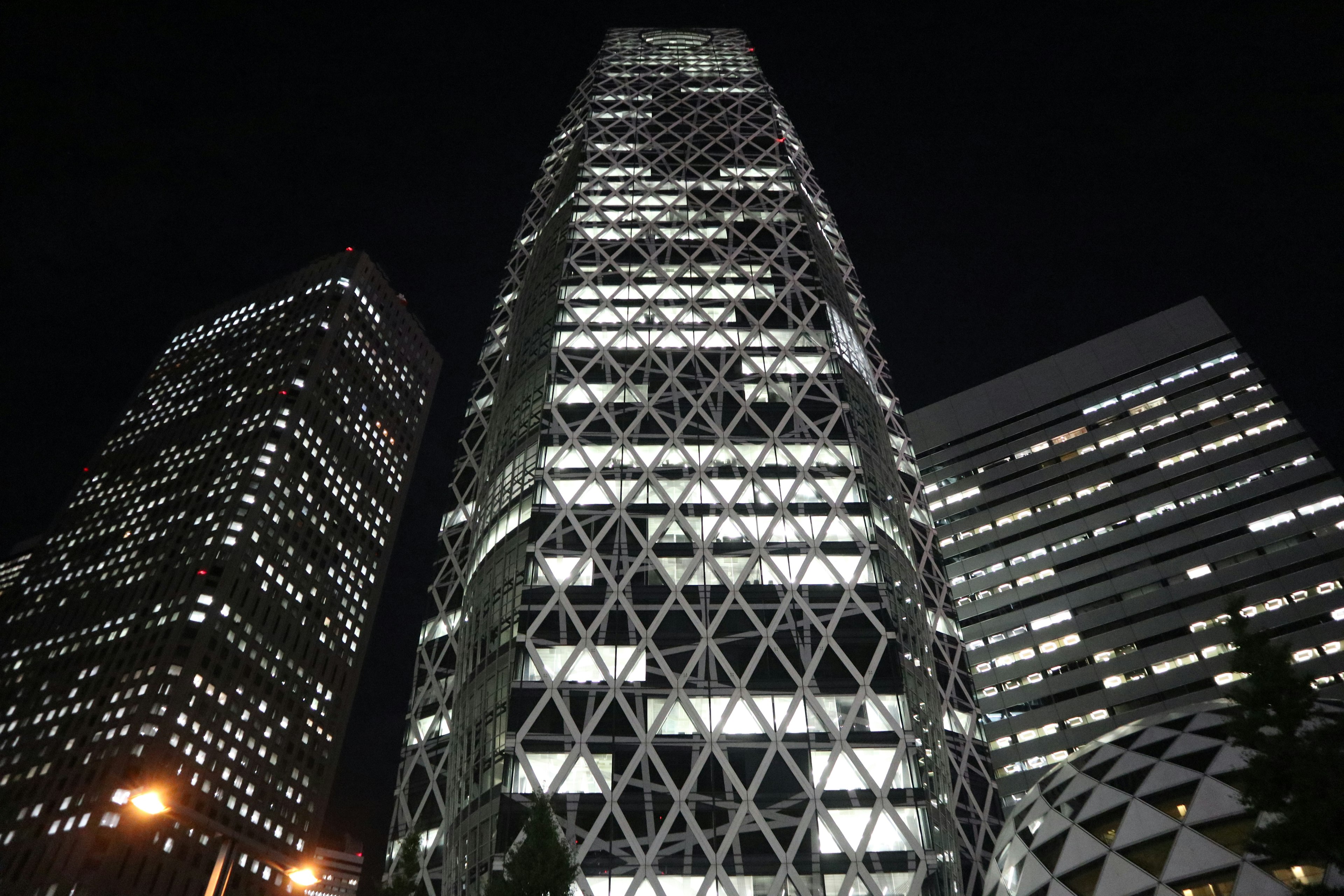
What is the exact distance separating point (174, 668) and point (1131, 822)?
10843 cm

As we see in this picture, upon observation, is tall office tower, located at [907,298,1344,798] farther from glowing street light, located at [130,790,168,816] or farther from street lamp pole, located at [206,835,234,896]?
glowing street light, located at [130,790,168,816]

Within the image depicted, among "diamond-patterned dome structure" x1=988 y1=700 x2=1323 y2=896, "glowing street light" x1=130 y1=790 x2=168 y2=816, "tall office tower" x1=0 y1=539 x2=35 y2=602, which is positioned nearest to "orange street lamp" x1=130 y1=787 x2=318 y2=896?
"glowing street light" x1=130 y1=790 x2=168 y2=816

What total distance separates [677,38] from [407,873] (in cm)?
9033

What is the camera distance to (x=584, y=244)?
2467 inches

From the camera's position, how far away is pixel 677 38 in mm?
98500

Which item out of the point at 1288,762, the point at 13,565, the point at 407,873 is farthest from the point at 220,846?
the point at 13,565

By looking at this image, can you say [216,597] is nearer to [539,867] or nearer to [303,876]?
[303,876]

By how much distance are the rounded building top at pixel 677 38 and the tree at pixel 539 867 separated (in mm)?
89347

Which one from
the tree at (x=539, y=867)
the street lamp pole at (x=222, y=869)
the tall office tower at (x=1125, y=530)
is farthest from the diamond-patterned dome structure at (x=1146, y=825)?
the tall office tower at (x=1125, y=530)

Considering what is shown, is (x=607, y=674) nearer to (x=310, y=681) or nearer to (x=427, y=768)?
(x=427, y=768)

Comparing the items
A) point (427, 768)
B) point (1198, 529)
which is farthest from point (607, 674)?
point (1198, 529)

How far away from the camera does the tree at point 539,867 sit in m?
Answer: 21.3

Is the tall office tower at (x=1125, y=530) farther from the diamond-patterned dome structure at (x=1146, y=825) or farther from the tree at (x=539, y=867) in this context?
the tree at (x=539, y=867)

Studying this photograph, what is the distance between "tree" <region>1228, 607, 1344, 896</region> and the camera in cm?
1678
